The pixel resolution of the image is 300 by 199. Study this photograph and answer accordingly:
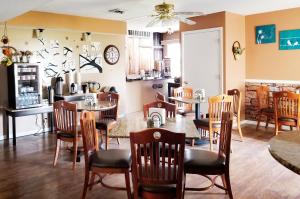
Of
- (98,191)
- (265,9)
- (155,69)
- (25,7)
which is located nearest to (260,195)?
(98,191)

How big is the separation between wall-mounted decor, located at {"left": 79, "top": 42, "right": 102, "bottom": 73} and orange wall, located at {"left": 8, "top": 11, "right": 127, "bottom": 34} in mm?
379

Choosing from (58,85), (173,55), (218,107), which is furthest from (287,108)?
(173,55)

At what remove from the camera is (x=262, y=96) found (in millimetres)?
6043

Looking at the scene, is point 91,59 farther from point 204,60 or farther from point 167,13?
point 167,13

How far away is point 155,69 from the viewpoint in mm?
9500

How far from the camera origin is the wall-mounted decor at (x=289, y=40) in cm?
569

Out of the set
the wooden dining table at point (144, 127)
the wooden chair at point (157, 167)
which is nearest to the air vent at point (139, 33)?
the wooden dining table at point (144, 127)

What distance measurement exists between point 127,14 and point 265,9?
2.71 meters

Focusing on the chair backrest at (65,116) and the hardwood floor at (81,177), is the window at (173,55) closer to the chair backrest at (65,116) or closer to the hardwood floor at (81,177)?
the hardwood floor at (81,177)

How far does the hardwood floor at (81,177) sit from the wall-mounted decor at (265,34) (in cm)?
225

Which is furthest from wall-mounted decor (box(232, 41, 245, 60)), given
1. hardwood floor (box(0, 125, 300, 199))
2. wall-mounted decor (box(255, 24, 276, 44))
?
hardwood floor (box(0, 125, 300, 199))

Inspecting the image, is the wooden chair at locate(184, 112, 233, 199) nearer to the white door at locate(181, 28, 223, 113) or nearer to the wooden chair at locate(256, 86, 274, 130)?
the wooden chair at locate(256, 86, 274, 130)

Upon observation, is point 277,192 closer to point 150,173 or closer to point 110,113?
point 150,173

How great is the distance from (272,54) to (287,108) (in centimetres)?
149
